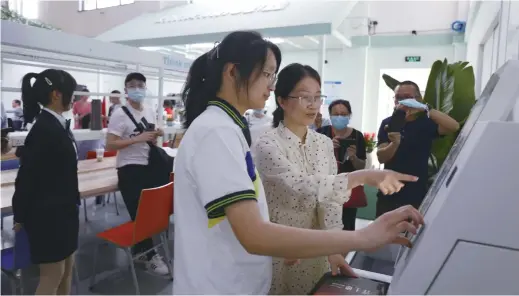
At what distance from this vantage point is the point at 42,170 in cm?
171

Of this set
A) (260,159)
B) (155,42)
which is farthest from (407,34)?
(260,159)

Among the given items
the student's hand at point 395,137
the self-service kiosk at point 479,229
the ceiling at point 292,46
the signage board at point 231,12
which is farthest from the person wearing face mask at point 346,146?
the ceiling at point 292,46

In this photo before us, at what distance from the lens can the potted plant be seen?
2521 mm

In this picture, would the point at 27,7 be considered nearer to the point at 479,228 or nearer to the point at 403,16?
the point at 403,16

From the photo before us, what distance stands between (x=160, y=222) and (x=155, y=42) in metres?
4.87

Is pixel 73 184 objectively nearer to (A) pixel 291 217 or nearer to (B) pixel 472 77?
(A) pixel 291 217

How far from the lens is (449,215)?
480 millimetres

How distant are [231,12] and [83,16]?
21.4 ft

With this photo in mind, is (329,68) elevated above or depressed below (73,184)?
above

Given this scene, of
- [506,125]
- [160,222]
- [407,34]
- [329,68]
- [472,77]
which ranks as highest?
[407,34]

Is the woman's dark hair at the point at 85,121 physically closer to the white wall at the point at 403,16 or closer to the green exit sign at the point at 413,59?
the white wall at the point at 403,16

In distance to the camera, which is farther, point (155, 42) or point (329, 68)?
point (329, 68)

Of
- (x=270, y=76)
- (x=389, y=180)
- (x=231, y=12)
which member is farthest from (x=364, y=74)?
(x=270, y=76)

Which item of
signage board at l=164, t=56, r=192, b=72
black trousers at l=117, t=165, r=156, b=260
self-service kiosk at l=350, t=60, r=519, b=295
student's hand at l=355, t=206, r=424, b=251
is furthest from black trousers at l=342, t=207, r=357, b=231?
signage board at l=164, t=56, r=192, b=72
